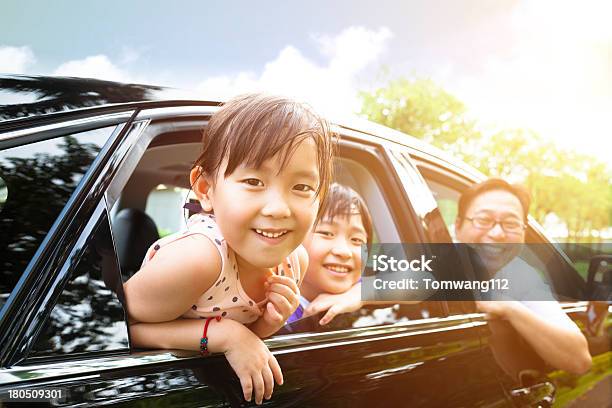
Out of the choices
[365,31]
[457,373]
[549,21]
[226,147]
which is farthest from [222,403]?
[549,21]

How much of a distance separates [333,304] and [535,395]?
769 millimetres

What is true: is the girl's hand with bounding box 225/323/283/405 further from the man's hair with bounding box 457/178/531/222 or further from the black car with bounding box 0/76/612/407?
the man's hair with bounding box 457/178/531/222

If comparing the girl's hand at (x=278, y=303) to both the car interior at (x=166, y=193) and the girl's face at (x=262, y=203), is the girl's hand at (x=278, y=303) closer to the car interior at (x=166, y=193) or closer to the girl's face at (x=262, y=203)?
the girl's face at (x=262, y=203)

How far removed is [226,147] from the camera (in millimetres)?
1221

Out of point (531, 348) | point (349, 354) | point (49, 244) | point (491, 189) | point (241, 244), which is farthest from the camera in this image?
point (491, 189)

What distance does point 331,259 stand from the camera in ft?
5.51

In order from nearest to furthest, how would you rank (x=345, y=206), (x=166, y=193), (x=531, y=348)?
1. (x=345, y=206)
2. (x=531, y=348)
3. (x=166, y=193)

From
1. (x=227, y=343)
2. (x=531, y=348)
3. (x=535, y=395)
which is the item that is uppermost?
(x=227, y=343)

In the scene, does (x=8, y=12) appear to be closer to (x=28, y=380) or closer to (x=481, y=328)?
(x=28, y=380)

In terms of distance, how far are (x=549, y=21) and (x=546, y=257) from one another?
870 mm

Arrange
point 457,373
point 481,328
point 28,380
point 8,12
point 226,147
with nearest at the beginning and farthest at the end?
point 28,380 < point 226,147 < point 8,12 < point 457,373 < point 481,328

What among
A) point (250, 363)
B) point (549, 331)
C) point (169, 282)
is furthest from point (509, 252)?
point (169, 282)

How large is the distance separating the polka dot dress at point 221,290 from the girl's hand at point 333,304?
0.98 feet

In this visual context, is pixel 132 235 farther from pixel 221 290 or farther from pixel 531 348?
pixel 531 348
